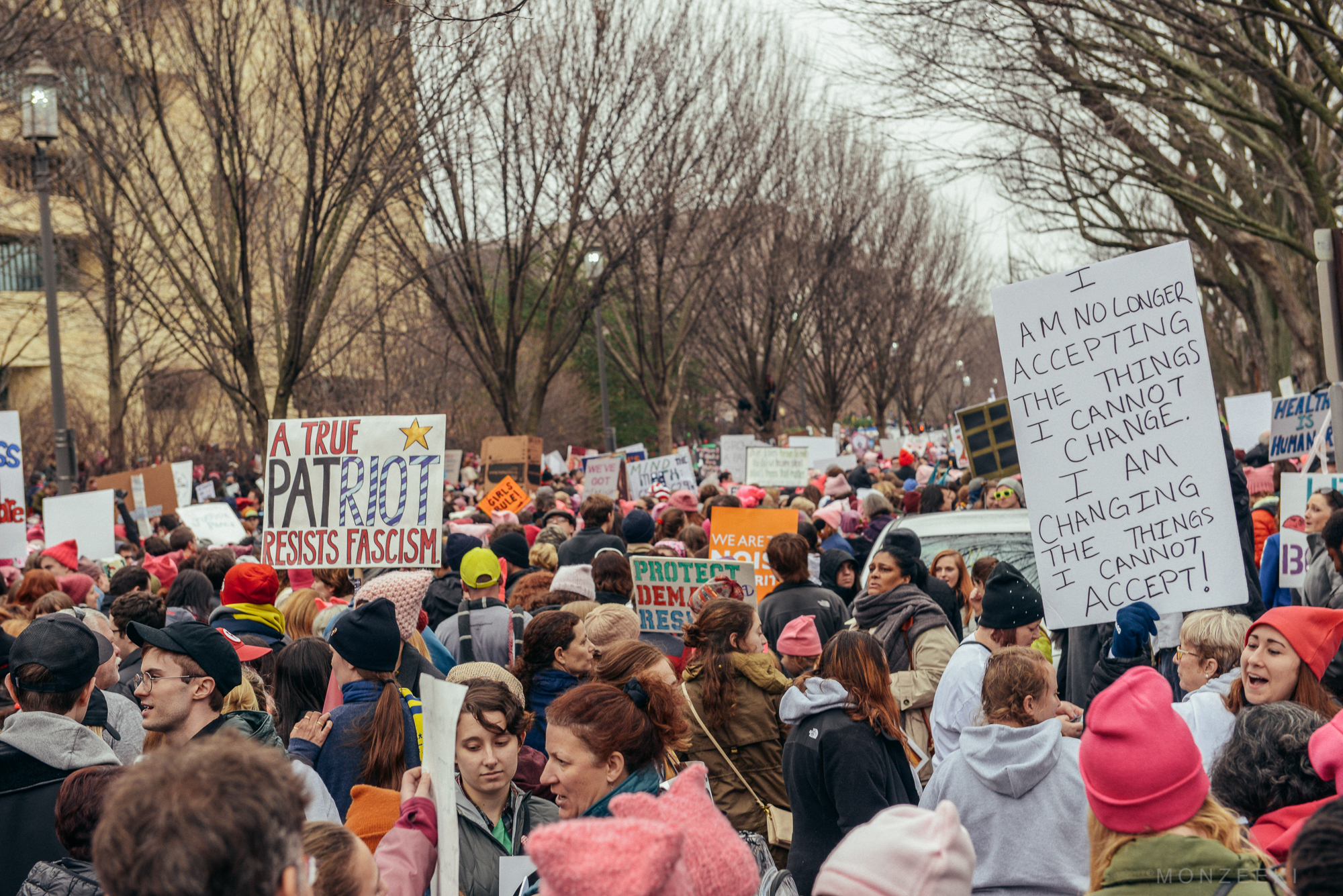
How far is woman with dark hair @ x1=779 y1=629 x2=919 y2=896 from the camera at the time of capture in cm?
392

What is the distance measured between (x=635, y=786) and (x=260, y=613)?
Answer: 10.7ft

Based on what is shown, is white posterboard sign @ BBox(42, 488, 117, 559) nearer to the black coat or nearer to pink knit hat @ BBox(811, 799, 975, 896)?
the black coat

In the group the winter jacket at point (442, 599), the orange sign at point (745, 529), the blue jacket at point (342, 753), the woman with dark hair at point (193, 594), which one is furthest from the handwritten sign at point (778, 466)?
the blue jacket at point (342, 753)

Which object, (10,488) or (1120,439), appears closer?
(1120,439)

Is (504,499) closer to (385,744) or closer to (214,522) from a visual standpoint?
(214,522)

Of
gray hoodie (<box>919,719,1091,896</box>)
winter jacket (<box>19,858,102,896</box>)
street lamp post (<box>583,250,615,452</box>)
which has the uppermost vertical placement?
street lamp post (<box>583,250,615,452</box>)

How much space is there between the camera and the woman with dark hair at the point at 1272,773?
9.98ft

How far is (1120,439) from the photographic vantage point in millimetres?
5184

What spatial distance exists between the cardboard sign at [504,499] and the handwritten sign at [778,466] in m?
4.86

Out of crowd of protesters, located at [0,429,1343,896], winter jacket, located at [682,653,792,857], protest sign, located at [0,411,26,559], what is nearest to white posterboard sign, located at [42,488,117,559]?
protest sign, located at [0,411,26,559]

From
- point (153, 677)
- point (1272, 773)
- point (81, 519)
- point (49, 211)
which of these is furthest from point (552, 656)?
point (49, 211)

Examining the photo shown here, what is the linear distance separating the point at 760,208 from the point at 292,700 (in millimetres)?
23418

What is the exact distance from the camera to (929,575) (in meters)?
7.06

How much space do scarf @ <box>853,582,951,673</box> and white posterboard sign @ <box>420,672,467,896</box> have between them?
3.10 meters
